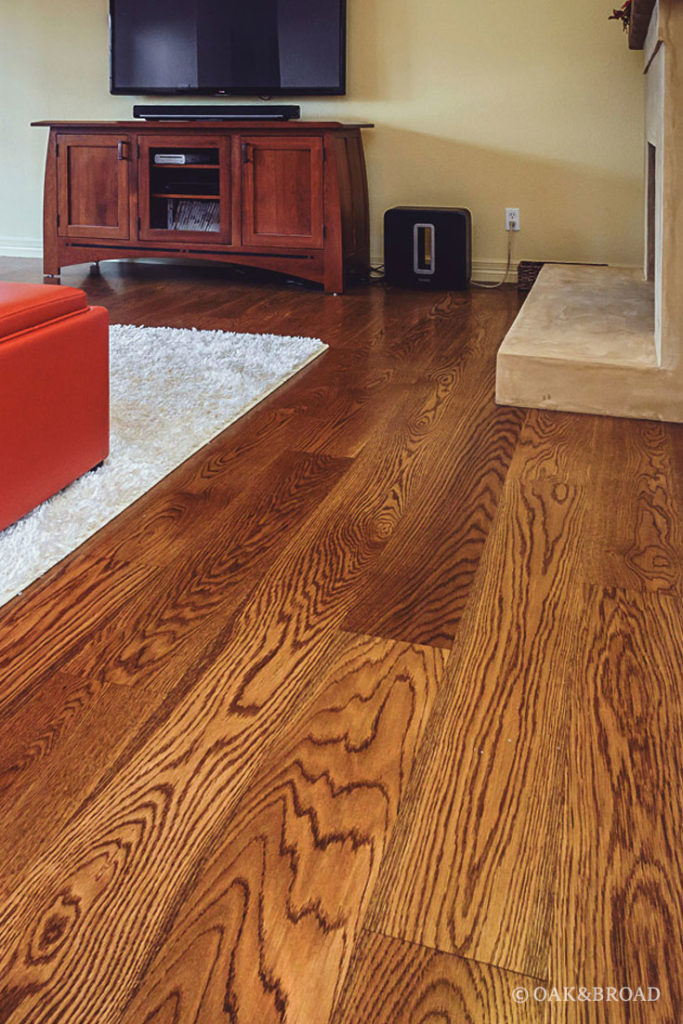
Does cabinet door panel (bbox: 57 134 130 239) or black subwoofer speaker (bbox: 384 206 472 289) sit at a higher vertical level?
cabinet door panel (bbox: 57 134 130 239)

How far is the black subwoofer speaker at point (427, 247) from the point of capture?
14.3ft

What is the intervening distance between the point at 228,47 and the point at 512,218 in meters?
1.63

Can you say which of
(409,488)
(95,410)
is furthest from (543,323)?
(95,410)

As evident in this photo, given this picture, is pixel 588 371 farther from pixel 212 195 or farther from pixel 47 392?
pixel 212 195

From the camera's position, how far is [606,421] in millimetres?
2531

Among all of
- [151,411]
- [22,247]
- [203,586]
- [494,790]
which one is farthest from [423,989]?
[22,247]

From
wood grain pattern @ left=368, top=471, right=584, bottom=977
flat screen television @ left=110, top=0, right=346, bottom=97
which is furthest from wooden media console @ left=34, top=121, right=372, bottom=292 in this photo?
wood grain pattern @ left=368, top=471, right=584, bottom=977

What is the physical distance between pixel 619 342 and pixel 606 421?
293 mm

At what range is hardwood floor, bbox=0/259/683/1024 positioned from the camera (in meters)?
0.87

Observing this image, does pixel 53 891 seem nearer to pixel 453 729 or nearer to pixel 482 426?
pixel 453 729

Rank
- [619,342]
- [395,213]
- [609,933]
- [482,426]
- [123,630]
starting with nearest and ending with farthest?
1. [609,933]
2. [123,630]
3. [482,426]
4. [619,342]
5. [395,213]

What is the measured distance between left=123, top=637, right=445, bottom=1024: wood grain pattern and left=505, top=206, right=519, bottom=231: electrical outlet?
3.65 m

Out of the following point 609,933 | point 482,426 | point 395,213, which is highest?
point 395,213

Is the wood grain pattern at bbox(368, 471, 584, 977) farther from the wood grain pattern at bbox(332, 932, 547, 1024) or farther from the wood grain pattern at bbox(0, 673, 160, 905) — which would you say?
the wood grain pattern at bbox(0, 673, 160, 905)
